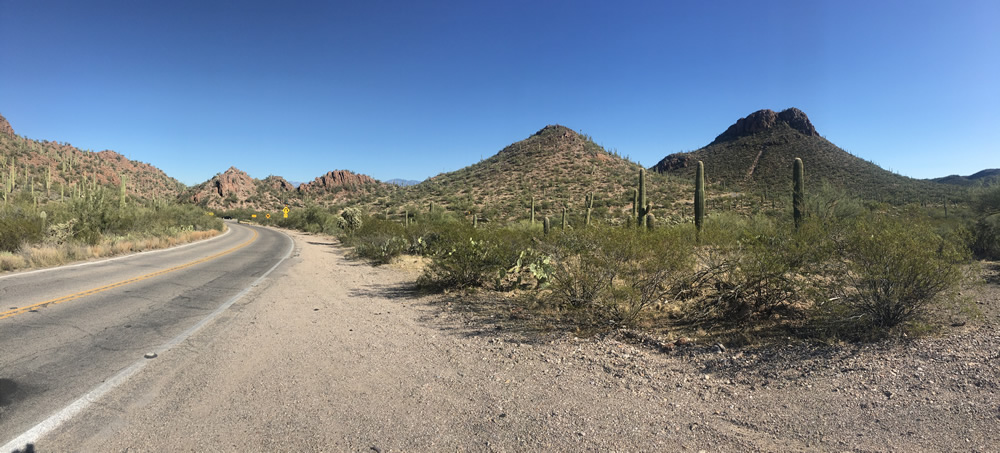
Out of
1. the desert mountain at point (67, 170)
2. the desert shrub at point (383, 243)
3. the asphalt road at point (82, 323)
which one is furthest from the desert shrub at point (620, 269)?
the desert mountain at point (67, 170)

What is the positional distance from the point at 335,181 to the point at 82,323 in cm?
10295

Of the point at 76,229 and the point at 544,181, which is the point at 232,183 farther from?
the point at 76,229

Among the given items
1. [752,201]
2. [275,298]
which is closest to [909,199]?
[752,201]

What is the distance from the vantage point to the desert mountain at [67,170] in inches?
1837

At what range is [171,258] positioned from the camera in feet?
54.6

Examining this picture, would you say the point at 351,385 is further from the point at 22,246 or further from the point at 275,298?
the point at 22,246

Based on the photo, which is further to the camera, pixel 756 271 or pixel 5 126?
pixel 5 126

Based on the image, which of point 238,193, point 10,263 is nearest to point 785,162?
point 10,263

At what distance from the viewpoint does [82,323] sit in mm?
6375

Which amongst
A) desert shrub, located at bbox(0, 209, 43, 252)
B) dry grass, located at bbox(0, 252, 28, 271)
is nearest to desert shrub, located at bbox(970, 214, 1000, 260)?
dry grass, located at bbox(0, 252, 28, 271)

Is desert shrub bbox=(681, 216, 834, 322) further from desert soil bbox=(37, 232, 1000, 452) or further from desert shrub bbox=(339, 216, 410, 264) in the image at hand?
desert shrub bbox=(339, 216, 410, 264)

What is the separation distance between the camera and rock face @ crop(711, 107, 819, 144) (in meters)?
58.3

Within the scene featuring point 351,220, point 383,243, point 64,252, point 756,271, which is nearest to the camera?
point 756,271

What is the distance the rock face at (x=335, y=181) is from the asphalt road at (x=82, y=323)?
9324 cm
